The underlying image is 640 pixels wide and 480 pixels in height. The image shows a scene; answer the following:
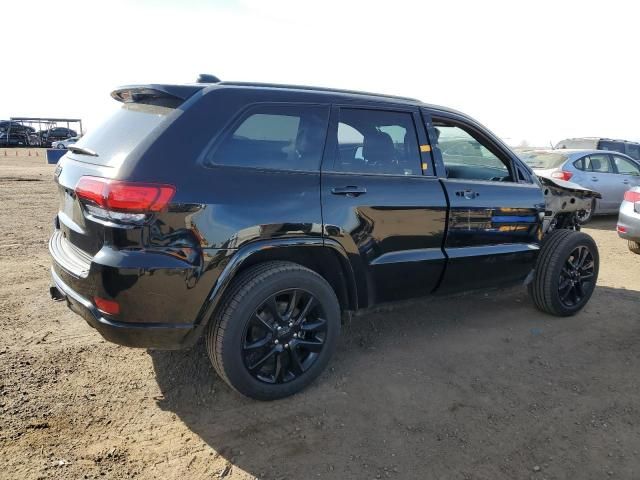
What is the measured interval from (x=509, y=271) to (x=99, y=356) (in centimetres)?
326

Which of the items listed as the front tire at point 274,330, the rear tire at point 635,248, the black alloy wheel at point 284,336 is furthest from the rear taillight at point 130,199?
the rear tire at point 635,248

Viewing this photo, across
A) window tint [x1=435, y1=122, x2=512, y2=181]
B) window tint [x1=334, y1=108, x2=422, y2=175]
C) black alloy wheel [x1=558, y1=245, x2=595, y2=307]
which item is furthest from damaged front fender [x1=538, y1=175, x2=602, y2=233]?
window tint [x1=334, y1=108, x2=422, y2=175]

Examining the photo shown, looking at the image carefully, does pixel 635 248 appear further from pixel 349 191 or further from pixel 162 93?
pixel 162 93

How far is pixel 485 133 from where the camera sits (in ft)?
12.7

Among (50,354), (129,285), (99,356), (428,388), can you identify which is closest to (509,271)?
(428,388)

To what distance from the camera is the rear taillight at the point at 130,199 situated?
236cm

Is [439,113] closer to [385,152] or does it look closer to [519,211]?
[385,152]

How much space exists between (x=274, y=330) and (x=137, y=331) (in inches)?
30.5

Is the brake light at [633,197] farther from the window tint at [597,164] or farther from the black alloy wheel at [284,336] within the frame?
the black alloy wheel at [284,336]

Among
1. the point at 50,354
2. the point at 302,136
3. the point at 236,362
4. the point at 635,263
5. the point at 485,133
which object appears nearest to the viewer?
the point at 236,362

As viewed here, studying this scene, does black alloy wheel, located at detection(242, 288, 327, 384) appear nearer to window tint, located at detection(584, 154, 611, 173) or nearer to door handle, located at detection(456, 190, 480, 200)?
door handle, located at detection(456, 190, 480, 200)

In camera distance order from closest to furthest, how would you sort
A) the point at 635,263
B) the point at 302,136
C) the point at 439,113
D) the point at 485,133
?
the point at 302,136, the point at 439,113, the point at 485,133, the point at 635,263

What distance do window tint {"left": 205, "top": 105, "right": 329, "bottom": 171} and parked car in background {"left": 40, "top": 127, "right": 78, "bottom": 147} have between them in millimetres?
42415

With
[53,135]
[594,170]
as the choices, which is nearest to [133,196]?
[594,170]
